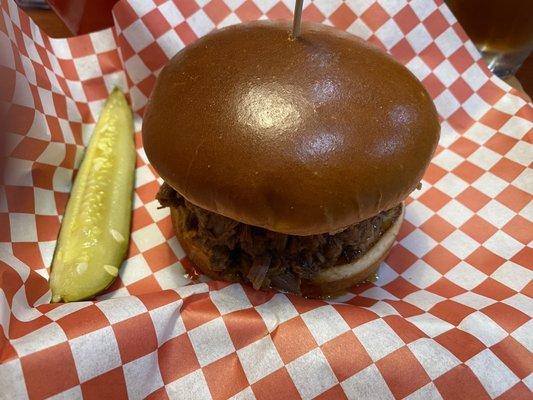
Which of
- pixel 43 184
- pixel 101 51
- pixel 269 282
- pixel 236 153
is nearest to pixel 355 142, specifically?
pixel 236 153

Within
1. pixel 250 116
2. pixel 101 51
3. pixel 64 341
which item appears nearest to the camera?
pixel 64 341

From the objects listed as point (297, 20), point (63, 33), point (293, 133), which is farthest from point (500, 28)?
point (63, 33)

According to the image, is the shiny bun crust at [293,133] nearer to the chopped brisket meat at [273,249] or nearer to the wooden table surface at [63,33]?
the chopped brisket meat at [273,249]

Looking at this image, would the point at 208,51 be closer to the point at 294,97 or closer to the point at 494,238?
the point at 294,97

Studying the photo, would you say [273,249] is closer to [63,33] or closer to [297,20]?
[297,20]

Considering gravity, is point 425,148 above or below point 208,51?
below

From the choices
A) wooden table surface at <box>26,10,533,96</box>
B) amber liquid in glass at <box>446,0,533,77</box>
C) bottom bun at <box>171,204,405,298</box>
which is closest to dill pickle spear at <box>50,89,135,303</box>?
bottom bun at <box>171,204,405,298</box>
